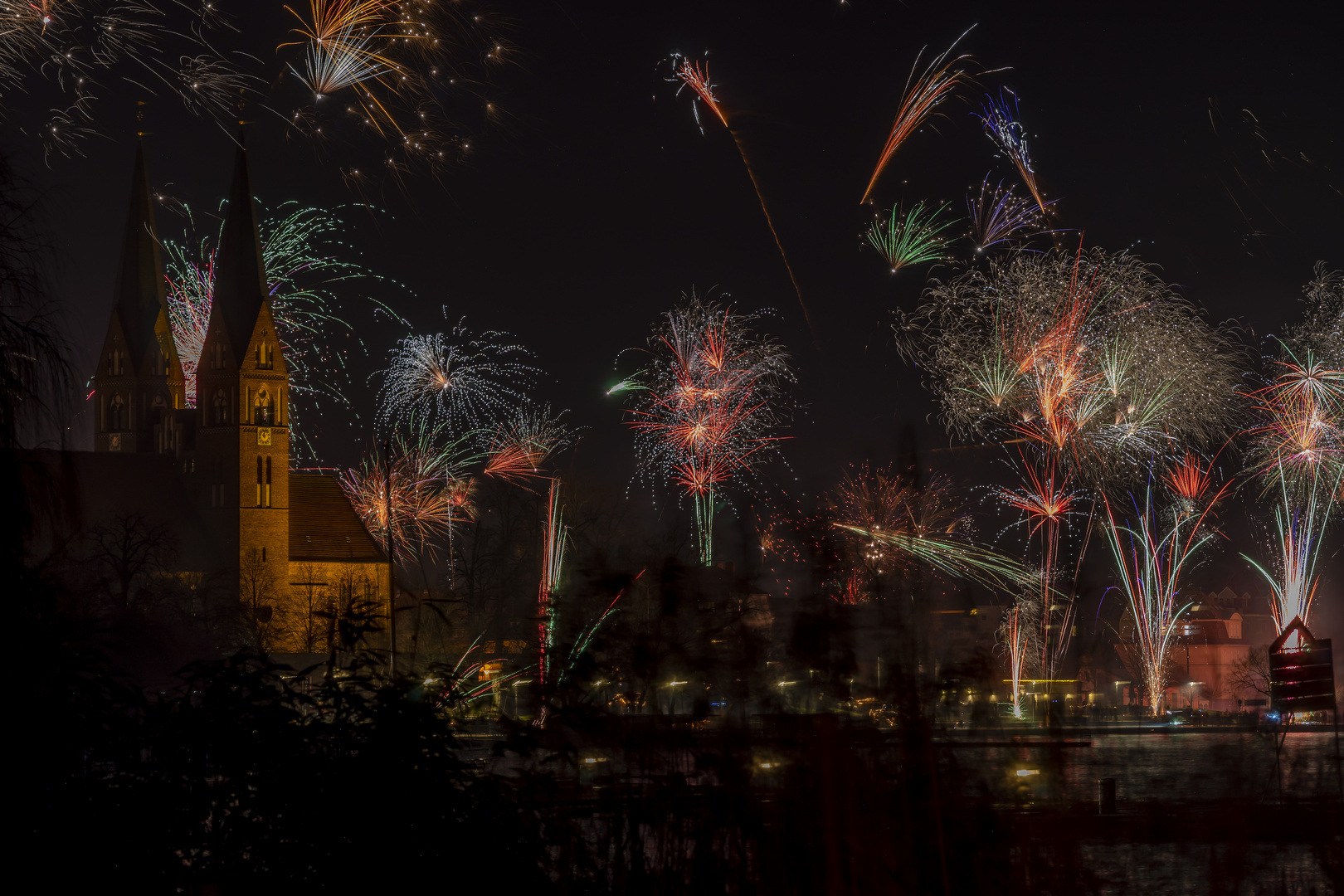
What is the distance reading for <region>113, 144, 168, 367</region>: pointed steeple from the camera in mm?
83125

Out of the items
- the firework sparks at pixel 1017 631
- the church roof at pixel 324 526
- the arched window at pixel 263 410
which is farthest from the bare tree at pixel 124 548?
the firework sparks at pixel 1017 631

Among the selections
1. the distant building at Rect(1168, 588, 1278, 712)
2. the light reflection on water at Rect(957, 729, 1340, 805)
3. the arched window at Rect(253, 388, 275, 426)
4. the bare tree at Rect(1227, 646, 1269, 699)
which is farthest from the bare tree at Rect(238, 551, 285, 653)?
the distant building at Rect(1168, 588, 1278, 712)

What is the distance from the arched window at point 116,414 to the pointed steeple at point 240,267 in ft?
38.3

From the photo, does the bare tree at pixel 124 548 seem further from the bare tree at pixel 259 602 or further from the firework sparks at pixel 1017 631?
the firework sparks at pixel 1017 631

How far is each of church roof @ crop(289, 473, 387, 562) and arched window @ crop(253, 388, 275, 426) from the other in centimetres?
733

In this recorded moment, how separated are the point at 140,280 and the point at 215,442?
38.7 ft

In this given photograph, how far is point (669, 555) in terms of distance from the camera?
859cm

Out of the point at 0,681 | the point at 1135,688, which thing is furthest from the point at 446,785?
the point at 1135,688

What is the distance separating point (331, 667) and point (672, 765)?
6.72ft

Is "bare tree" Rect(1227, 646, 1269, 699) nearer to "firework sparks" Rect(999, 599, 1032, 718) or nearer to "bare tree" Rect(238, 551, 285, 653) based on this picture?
"firework sparks" Rect(999, 599, 1032, 718)

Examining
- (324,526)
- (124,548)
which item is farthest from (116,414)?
(124,548)

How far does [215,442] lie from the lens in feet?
301

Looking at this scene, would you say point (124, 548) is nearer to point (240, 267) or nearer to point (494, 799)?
point (240, 267)

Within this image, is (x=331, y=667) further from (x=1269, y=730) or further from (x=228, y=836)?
(x=1269, y=730)
